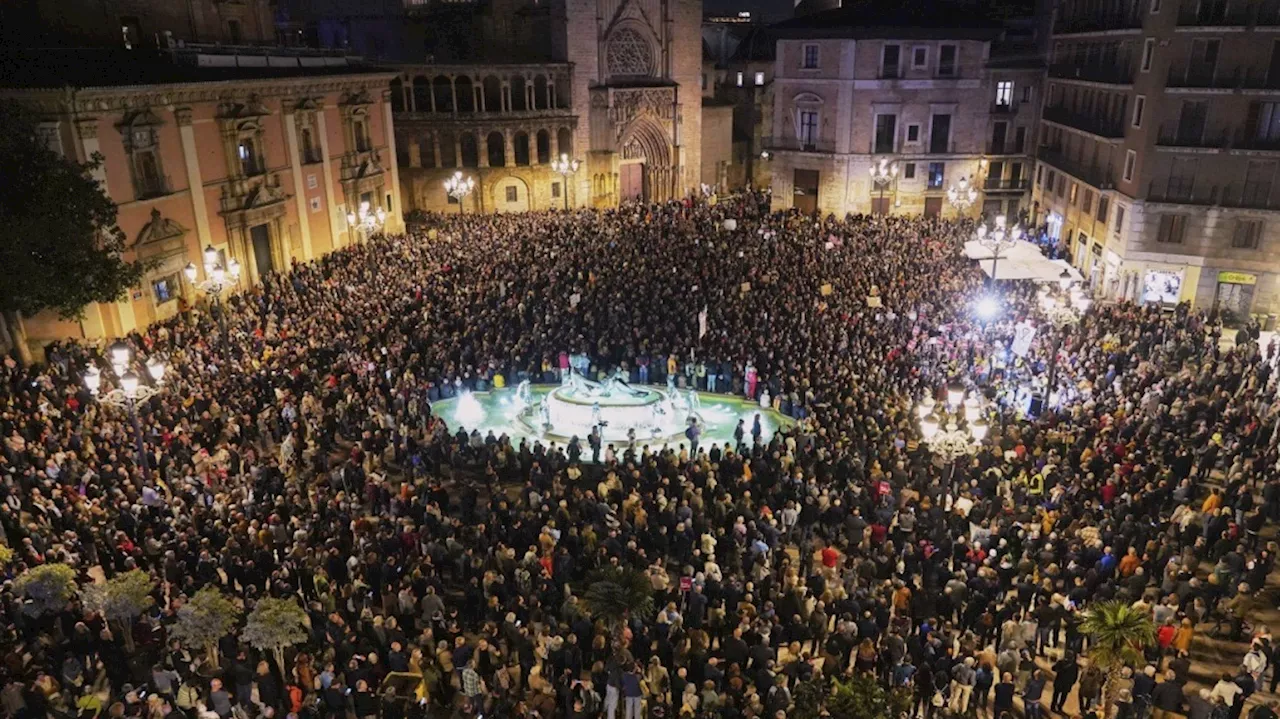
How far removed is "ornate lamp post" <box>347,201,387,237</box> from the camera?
118 ft

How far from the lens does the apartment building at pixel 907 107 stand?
4366 cm

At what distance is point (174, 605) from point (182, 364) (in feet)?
34.3

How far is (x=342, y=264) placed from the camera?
110 feet

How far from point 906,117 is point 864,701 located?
3926 cm

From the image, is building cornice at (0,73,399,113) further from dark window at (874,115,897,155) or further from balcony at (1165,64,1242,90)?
balcony at (1165,64,1242,90)

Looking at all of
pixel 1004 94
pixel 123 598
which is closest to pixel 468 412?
pixel 123 598

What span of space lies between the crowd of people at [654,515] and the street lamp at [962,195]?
54.0 ft

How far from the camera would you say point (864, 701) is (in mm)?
10211

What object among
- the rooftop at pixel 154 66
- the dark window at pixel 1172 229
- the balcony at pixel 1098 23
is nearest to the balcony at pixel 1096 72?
the balcony at pixel 1098 23

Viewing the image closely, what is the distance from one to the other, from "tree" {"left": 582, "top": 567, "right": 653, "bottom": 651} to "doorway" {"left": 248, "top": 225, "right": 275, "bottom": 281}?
25.0 metres

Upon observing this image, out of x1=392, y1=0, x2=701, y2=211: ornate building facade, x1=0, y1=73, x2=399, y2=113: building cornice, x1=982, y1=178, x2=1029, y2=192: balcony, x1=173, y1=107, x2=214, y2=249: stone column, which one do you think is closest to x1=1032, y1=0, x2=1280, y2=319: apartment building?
x1=982, y1=178, x2=1029, y2=192: balcony

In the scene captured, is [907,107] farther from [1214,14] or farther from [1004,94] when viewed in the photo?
[1214,14]

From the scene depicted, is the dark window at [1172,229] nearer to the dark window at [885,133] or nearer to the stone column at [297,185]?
the dark window at [885,133]

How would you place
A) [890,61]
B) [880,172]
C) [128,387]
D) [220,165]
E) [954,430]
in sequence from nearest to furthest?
[128,387] < [954,430] < [220,165] < [880,172] < [890,61]
